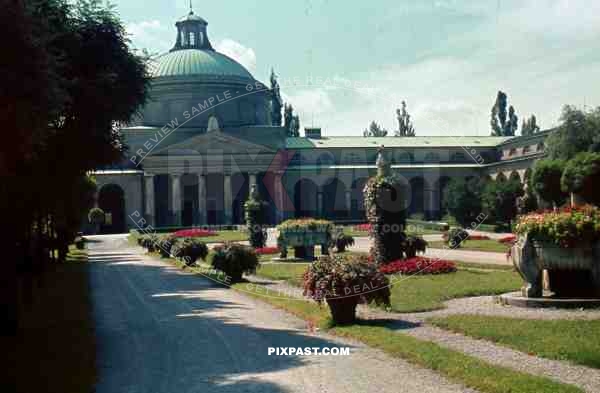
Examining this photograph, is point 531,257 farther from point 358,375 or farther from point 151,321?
point 151,321

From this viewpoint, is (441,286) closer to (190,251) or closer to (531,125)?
(190,251)

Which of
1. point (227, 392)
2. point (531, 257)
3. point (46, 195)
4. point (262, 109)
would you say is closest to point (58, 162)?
point (46, 195)

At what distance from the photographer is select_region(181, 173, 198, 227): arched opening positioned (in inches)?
3095

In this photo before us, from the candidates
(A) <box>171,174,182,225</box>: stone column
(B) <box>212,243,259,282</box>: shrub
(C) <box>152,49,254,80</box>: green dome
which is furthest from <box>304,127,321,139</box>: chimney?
(B) <box>212,243,259,282</box>: shrub

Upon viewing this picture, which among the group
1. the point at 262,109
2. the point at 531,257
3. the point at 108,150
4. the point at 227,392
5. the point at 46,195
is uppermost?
the point at 262,109

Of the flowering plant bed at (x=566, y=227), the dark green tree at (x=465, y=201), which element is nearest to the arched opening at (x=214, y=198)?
the dark green tree at (x=465, y=201)

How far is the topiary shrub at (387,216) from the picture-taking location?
23.1 meters

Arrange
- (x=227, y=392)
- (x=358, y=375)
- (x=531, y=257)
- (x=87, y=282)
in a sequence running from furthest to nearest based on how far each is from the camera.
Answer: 1. (x=87, y=282)
2. (x=531, y=257)
3. (x=358, y=375)
4. (x=227, y=392)

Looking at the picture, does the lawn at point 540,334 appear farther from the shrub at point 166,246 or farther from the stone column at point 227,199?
the stone column at point 227,199

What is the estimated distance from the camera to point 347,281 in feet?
42.7

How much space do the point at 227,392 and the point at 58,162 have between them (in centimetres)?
1090

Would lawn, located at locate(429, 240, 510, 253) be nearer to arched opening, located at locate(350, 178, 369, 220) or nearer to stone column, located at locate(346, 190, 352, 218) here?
arched opening, located at locate(350, 178, 369, 220)

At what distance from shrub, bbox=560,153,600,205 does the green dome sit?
45.7 meters

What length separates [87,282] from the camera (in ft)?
82.0
